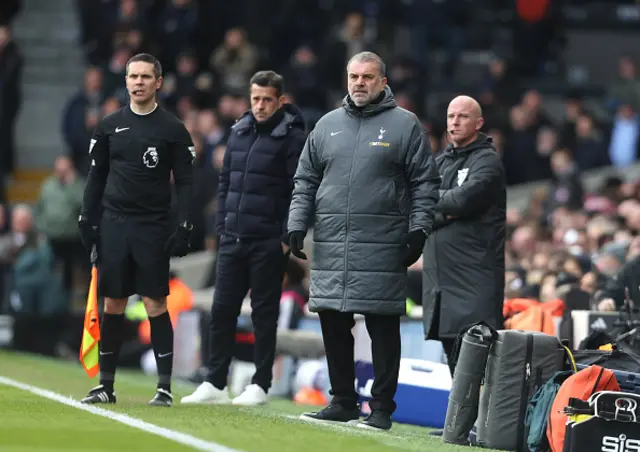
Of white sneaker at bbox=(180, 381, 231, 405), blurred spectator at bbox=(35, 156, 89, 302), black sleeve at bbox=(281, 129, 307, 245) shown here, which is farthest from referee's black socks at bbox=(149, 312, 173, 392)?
blurred spectator at bbox=(35, 156, 89, 302)

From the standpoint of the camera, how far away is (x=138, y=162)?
1103cm

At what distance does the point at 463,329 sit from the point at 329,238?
95cm

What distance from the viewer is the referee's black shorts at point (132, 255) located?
434 inches

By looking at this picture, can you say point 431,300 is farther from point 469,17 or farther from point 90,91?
point 469,17

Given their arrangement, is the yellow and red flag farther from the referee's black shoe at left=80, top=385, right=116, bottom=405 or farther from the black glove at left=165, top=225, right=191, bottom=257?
the black glove at left=165, top=225, right=191, bottom=257

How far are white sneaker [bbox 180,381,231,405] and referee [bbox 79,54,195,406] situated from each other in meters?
0.52

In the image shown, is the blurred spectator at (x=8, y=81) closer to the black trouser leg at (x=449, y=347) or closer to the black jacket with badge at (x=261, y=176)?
the black jacket with badge at (x=261, y=176)

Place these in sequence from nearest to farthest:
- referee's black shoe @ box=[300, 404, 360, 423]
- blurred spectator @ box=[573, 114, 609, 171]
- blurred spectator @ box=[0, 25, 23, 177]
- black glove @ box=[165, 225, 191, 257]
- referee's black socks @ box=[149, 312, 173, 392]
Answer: referee's black shoe @ box=[300, 404, 360, 423]
black glove @ box=[165, 225, 191, 257]
referee's black socks @ box=[149, 312, 173, 392]
blurred spectator @ box=[573, 114, 609, 171]
blurred spectator @ box=[0, 25, 23, 177]

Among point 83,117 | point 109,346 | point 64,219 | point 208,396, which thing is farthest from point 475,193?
point 83,117

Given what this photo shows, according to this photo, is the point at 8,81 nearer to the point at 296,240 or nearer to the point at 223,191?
the point at 223,191

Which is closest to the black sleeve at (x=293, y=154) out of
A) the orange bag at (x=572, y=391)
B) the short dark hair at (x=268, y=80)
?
the short dark hair at (x=268, y=80)

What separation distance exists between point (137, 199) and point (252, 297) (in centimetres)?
123

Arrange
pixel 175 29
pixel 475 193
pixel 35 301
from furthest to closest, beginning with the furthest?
1. pixel 175 29
2. pixel 35 301
3. pixel 475 193

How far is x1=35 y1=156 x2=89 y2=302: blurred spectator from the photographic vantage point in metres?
20.2
